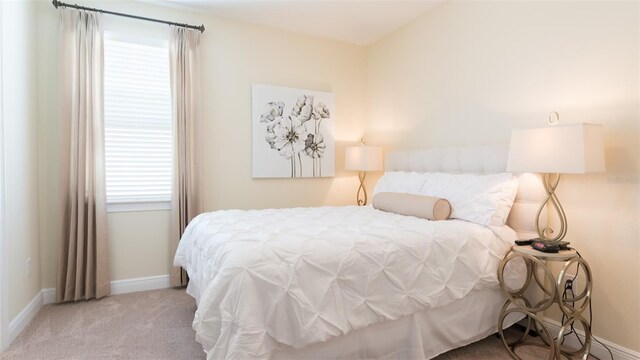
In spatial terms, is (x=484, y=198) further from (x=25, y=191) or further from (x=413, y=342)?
(x=25, y=191)

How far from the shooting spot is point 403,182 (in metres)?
3.10

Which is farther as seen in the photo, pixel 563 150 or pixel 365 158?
pixel 365 158

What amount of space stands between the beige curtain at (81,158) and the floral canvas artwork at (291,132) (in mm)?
1429

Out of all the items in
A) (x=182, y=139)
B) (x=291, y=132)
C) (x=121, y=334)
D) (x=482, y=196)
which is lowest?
(x=121, y=334)

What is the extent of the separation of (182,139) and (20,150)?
117cm

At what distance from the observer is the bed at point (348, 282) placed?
1.45 meters

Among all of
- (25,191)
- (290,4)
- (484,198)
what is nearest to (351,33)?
(290,4)

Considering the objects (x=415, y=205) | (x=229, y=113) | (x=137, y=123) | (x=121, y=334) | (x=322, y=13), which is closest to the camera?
(x=121, y=334)

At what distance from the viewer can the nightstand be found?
1.83m

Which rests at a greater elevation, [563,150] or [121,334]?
[563,150]

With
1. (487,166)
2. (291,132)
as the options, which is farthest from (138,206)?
(487,166)

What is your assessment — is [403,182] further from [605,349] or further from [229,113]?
[229,113]

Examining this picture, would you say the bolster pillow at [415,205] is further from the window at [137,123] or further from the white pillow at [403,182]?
the window at [137,123]

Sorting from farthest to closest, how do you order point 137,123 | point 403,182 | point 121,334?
1. point 137,123
2. point 403,182
3. point 121,334
